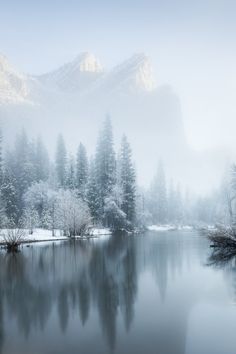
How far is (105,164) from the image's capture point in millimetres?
68562

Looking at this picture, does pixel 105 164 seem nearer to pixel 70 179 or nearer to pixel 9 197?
pixel 70 179

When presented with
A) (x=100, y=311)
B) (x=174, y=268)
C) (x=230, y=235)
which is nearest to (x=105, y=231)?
(x=230, y=235)

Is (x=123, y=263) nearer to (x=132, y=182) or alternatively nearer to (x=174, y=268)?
(x=174, y=268)

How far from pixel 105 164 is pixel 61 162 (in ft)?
38.2

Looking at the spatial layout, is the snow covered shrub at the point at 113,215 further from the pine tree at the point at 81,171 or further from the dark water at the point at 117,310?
the dark water at the point at 117,310

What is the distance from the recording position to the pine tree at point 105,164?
64938 mm

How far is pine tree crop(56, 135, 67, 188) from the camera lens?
71.2m

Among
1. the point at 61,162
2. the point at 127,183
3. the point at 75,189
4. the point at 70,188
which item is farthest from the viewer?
the point at 61,162

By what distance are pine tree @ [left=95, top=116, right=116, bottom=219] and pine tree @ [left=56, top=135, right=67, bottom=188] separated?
6.81 meters

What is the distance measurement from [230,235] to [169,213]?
78.3 metres

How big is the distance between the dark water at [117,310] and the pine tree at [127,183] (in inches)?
1773

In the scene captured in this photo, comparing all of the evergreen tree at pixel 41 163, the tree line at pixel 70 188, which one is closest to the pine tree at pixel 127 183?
the tree line at pixel 70 188

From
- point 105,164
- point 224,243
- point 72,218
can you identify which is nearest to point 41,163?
point 105,164

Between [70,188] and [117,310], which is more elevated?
[70,188]
